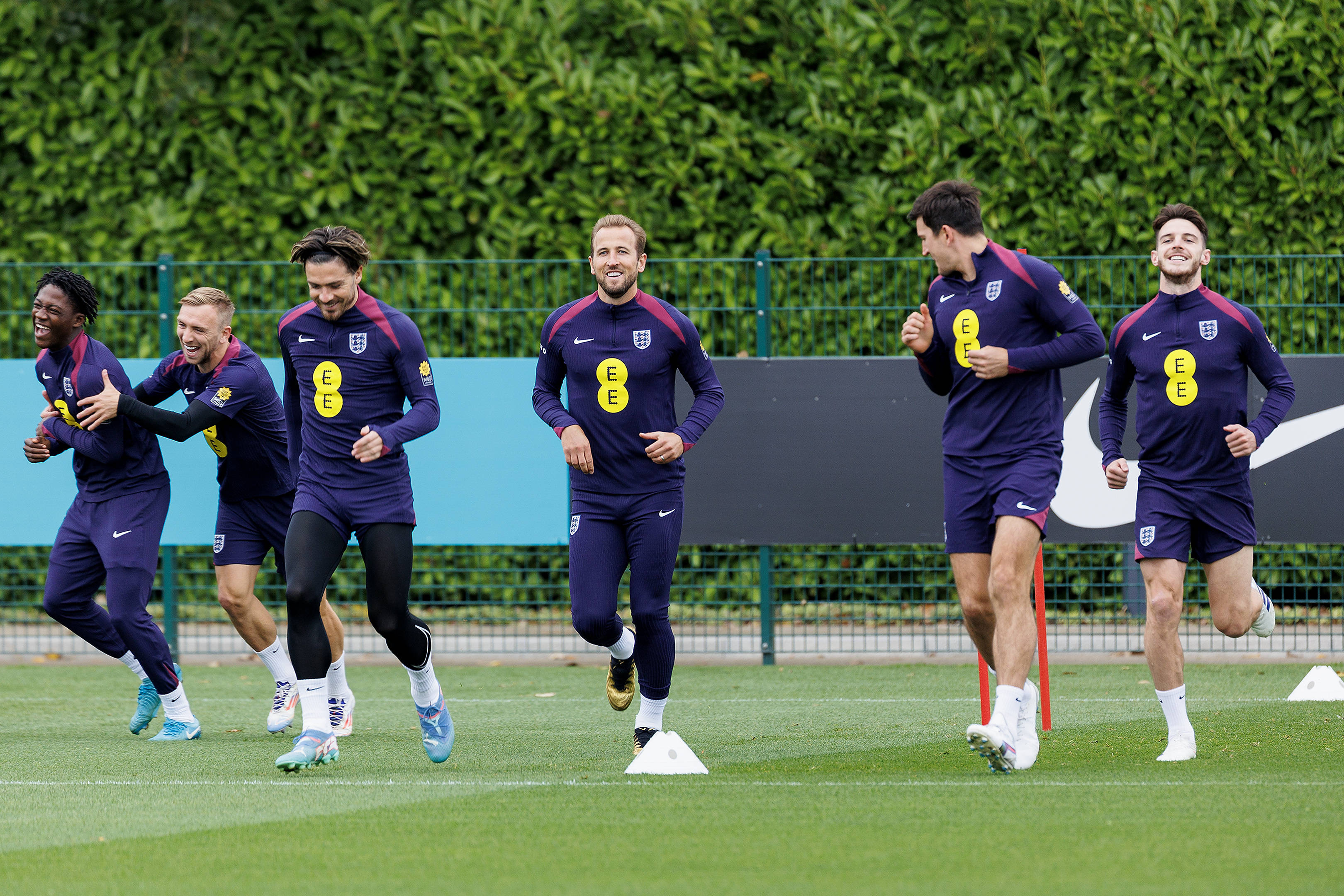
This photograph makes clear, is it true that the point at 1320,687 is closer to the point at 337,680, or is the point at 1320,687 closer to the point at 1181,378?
the point at 1181,378

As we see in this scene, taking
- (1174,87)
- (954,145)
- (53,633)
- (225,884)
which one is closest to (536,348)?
(954,145)

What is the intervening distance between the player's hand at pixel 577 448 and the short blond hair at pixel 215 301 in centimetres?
208

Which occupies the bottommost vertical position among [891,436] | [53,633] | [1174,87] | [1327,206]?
[53,633]

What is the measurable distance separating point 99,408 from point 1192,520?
4.78 metres

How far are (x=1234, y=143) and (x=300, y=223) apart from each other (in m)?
6.93

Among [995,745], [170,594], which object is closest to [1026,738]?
[995,745]

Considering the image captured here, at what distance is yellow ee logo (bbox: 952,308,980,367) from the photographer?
6316 mm

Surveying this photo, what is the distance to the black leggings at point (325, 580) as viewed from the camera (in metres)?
6.34

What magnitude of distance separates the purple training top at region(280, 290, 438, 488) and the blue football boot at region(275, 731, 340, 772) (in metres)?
0.99

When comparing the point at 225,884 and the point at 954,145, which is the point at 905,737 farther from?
the point at 954,145

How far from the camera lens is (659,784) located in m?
6.02

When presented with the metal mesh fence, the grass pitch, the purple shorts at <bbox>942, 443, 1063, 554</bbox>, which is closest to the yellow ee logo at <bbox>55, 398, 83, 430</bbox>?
the grass pitch

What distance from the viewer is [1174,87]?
11.6m

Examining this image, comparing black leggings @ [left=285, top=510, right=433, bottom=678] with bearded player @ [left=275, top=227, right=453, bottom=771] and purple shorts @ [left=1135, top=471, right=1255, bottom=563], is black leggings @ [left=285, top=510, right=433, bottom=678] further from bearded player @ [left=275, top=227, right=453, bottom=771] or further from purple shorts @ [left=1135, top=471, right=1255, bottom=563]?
purple shorts @ [left=1135, top=471, right=1255, bottom=563]
